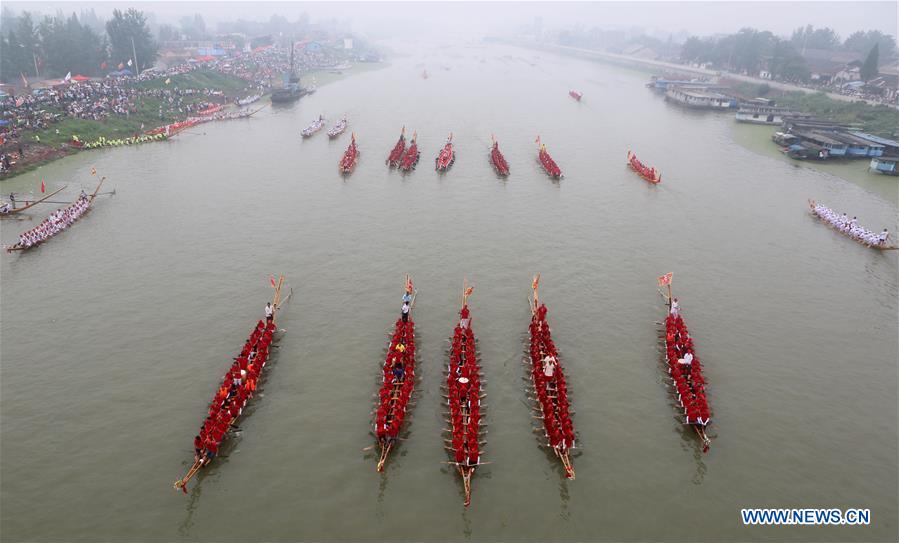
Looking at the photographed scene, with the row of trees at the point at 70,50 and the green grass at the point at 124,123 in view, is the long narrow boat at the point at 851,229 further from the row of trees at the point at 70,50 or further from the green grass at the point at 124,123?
the row of trees at the point at 70,50

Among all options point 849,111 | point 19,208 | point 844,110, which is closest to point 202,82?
point 19,208

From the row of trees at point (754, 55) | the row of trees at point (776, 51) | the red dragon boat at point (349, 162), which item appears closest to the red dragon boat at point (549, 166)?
the red dragon boat at point (349, 162)

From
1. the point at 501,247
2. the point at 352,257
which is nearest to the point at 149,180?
the point at 352,257

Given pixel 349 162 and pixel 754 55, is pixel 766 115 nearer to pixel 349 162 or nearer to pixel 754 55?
pixel 754 55

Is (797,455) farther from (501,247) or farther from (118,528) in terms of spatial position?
(118,528)

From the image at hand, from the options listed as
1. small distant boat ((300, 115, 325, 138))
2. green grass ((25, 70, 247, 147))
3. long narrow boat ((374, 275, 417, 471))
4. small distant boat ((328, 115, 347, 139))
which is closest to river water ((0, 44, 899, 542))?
long narrow boat ((374, 275, 417, 471))
